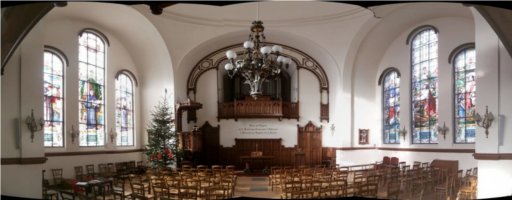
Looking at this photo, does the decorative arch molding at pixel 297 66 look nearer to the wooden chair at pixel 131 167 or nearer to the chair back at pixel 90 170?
the wooden chair at pixel 131 167

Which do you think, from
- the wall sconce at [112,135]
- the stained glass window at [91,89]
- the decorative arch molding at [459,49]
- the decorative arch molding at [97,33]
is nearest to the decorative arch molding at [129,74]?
the stained glass window at [91,89]

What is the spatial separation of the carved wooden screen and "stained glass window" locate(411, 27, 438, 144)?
4.62 metres

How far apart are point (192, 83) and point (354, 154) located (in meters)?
8.32

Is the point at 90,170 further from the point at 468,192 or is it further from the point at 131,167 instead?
the point at 468,192

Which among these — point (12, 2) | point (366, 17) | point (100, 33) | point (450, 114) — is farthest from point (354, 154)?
point (12, 2)

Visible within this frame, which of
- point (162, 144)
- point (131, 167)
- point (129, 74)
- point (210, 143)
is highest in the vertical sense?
point (129, 74)

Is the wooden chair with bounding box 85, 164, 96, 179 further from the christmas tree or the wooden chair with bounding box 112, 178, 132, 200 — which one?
the christmas tree

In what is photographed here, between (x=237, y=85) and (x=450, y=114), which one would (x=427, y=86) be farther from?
(x=237, y=85)

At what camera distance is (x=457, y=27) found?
14648 millimetres

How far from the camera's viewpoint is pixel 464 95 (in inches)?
570

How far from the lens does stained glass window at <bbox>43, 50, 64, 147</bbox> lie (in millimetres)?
13406

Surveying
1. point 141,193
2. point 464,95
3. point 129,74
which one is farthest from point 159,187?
point 464,95

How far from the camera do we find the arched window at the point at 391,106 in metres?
17.4

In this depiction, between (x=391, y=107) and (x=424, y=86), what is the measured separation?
204 centimetres
